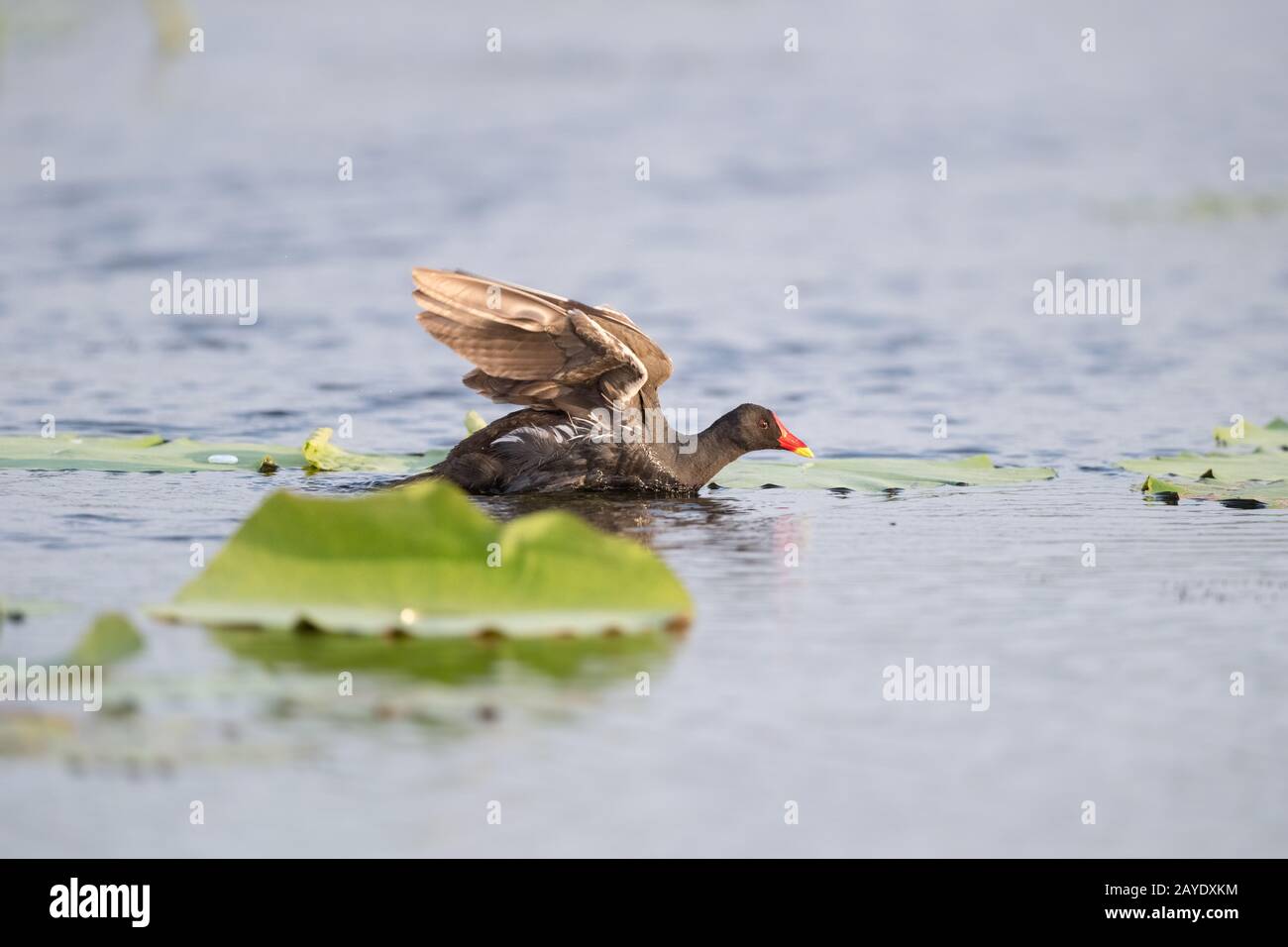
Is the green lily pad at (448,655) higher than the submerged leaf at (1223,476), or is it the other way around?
the submerged leaf at (1223,476)

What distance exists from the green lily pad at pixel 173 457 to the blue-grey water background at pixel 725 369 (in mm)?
281

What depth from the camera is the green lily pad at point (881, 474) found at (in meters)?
11.4

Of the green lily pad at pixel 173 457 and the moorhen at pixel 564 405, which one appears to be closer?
the moorhen at pixel 564 405

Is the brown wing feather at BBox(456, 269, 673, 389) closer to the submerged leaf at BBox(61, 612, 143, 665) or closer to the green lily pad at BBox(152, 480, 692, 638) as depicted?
the green lily pad at BBox(152, 480, 692, 638)

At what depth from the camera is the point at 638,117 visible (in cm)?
2652

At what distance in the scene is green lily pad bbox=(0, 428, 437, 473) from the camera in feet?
37.1

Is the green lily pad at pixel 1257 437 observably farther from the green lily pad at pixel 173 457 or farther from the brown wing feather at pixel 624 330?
the green lily pad at pixel 173 457

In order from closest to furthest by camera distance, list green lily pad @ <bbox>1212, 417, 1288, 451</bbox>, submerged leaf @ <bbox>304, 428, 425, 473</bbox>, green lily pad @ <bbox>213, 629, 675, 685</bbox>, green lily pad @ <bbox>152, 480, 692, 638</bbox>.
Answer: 1. green lily pad @ <bbox>213, 629, 675, 685</bbox>
2. green lily pad @ <bbox>152, 480, 692, 638</bbox>
3. submerged leaf @ <bbox>304, 428, 425, 473</bbox>
4. green lily pad @ <bbox>1212, 417, 1288, 451</bbox>

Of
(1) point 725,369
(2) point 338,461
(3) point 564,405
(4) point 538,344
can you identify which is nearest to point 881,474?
(3) point 564,405

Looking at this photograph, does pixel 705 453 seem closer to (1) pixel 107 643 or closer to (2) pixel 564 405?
(2) pixel 564 405

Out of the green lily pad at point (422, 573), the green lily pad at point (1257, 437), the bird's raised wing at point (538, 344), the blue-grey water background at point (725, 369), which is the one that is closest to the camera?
the blue-grey water background at point (725, 369)

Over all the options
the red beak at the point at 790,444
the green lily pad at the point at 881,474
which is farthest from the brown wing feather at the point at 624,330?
the green lily pad at the point at 881,474

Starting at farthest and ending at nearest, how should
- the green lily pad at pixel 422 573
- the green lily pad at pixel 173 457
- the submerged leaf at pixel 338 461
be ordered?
the submerged leaf at pixel 338 461 < the green lily pad at pixel 173 457 < the green lily pad at pixel 422 573

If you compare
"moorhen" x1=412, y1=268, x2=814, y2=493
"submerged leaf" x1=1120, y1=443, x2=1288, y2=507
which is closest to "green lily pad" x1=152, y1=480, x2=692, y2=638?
"moorhen" x1=412, y1=268, x2=814, y2=493
